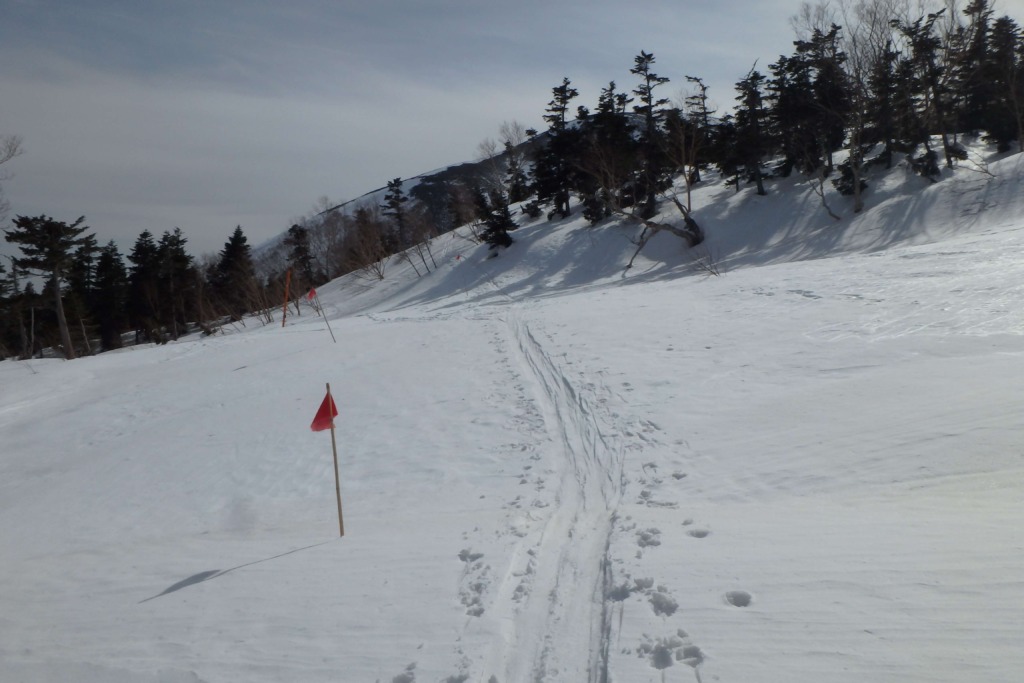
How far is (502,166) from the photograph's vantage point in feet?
219

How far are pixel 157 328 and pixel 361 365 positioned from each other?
4304cm

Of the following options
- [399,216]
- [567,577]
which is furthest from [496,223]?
[567,577]

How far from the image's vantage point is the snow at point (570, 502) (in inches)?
174

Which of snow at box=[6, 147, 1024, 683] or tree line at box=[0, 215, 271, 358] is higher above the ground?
tree line at box=[0, 215, 271, 358]

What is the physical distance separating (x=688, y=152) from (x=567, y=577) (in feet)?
113

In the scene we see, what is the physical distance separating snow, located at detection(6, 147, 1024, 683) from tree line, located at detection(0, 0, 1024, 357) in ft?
62.7

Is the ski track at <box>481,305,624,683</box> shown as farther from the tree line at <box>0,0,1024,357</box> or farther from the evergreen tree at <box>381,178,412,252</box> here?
the evergreen tree at <box>381,178,412,252</box>

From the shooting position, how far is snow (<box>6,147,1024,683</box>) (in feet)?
14.5

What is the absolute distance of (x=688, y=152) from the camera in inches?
1403

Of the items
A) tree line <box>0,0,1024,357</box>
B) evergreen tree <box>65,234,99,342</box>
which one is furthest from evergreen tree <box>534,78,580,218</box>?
evergreen tree <box>65,234,99,342</box>

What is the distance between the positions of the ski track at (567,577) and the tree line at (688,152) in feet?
83.9

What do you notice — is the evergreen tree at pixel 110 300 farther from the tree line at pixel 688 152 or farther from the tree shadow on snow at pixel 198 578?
the tree shadow on snow at pixel 198 578

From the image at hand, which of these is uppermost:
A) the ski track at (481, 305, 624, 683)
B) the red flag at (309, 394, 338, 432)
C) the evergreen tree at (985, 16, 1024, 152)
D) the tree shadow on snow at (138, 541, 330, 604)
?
the evergreen tree at (985, 16, 1024, 152)

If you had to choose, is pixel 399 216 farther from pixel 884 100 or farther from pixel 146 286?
pixel 884 100
